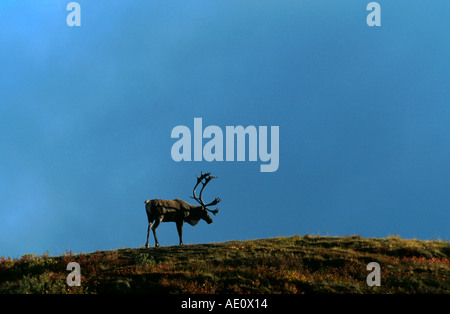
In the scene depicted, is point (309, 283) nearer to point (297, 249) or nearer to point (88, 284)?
point (297, 249)

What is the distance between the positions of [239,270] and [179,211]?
373 inches

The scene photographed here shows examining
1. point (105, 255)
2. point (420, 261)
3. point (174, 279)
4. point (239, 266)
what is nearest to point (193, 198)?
point (105, 255)

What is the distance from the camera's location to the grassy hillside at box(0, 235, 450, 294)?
557 inches

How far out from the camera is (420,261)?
19578mm

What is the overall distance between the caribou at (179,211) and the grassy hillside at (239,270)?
200cm

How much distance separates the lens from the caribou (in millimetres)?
23312

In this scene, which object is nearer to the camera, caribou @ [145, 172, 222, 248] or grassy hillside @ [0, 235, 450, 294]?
grassy hillside @ [0, 235, 450, 294]

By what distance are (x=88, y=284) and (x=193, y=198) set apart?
12.0 m

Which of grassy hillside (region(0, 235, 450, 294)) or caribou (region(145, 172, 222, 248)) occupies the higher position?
caribou (region(145, 172, 222, 248))

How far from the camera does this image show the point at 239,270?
16.1 m

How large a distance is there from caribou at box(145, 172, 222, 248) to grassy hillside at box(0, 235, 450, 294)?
200 cm

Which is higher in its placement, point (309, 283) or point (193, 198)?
point (193, 198)

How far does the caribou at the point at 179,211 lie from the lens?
23.3 meters
